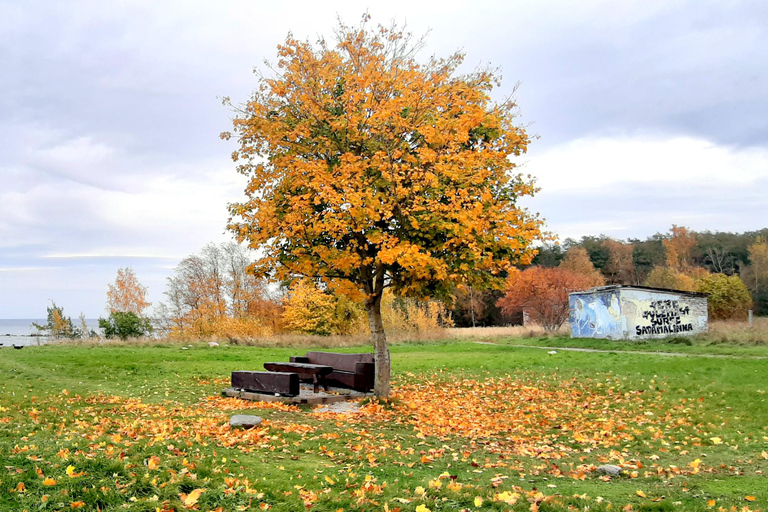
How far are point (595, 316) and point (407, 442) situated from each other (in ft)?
79.1

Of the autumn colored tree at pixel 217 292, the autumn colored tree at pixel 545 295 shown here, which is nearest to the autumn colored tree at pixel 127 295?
the autumn colored tree at pixel 217 292

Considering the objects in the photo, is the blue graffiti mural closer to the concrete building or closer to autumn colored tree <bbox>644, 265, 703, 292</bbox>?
the concrete building

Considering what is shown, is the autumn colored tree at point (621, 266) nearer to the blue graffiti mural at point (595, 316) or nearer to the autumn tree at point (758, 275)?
the autumn tree at point (758, 275)

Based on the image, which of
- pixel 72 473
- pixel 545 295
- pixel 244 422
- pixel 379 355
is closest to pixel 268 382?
pixel 379 355

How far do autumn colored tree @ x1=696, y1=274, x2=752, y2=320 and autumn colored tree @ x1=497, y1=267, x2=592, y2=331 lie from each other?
8.67m

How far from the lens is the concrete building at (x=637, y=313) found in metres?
28.6

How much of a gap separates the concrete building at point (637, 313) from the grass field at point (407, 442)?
1190 cm

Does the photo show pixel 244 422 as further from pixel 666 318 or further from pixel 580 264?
pixel 580 264

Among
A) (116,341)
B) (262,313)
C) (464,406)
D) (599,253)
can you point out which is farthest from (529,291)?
(599,253)

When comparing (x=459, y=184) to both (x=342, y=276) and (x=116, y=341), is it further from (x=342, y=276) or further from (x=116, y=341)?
(x=116, y=341)

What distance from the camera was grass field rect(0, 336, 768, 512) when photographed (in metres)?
4.98

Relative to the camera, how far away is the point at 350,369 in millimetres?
13211

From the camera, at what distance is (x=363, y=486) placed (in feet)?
17.9

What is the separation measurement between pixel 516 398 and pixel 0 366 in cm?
1410
